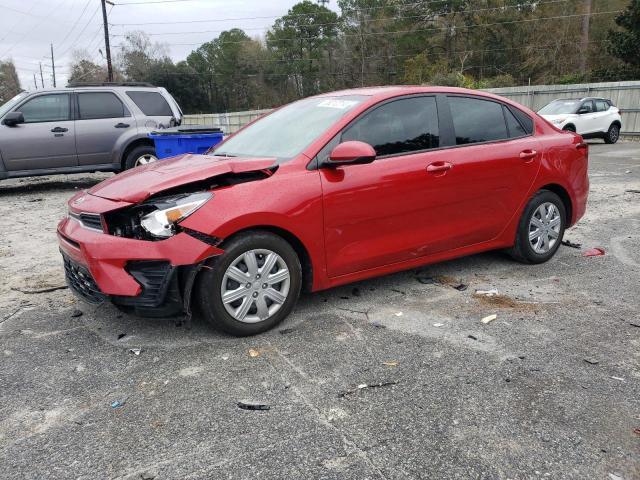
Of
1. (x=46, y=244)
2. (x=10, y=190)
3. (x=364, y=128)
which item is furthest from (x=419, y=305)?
(x=10, y=190)

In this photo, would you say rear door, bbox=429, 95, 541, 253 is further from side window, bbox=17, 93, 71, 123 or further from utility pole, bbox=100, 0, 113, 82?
utility pole, bbox=100, 0, 113, 82

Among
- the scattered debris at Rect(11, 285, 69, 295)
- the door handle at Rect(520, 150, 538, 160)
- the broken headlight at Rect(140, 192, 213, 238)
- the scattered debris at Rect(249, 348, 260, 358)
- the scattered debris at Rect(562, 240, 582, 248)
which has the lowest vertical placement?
the scattered debris at Rect(249, 348, 260, 358)

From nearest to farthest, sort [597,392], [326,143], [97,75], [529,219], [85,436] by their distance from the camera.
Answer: [85,436]
[597,392]
[326,143]
[529,219]
[97,75]

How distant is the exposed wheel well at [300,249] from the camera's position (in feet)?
12.0

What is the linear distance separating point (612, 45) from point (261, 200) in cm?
3237

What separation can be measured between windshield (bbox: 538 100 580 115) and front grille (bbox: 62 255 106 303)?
59.2 feet

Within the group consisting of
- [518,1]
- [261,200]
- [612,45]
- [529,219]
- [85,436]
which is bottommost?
[85,436]

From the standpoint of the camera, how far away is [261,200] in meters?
3.57

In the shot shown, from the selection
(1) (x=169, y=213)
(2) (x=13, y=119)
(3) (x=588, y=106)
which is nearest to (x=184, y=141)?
(2) (x=13, y=119)

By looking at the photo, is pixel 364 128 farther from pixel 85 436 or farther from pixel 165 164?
pixel 85 436

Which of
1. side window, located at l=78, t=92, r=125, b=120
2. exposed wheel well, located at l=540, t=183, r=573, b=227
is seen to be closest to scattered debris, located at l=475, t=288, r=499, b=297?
exposed wheel well, located at l=540, t=183, r=573, b=227

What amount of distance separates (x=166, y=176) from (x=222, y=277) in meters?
0.84

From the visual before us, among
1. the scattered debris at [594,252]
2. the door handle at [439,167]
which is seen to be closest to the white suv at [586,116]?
the scattered debris at [594,252]

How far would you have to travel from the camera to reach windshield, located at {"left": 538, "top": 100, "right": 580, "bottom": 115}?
1822cm
